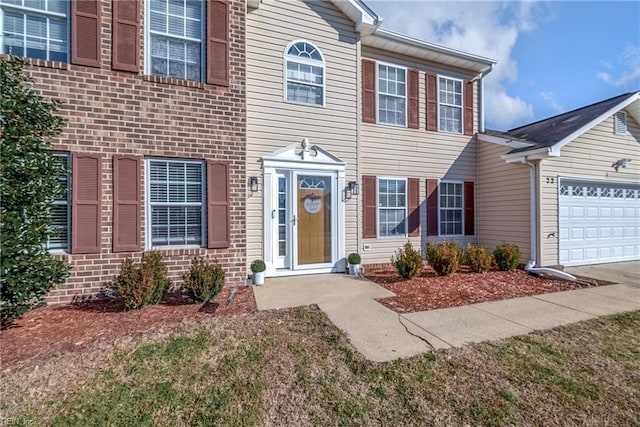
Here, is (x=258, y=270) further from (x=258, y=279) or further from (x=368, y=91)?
(x=368, y=91)

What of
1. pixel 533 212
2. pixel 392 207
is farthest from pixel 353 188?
pixel 533 212

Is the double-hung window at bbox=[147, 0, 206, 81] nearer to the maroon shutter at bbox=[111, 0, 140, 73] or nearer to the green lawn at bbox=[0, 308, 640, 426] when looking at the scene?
the maroon shutter at bbox=[111, 0, 140, 73]

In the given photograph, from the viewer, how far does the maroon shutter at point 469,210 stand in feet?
29.8

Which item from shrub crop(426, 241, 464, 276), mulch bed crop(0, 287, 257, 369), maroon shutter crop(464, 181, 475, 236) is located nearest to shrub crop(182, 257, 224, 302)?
mulch bed crop(0, 287, 257, 369)

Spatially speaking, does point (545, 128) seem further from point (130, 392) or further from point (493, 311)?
point (130, 392)

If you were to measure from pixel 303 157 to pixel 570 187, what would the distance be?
7.16 meters

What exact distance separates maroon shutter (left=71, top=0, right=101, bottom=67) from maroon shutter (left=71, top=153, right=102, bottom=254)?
1.59 m

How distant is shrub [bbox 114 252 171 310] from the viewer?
4.47 m

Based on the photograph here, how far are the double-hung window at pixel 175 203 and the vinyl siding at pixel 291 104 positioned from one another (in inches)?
42.9

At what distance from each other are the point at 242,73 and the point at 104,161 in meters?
2.96

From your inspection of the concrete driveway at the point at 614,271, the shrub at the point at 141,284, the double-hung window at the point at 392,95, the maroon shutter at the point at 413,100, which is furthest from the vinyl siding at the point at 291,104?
the concrete driveway at the point at 614,271

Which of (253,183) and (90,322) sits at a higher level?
(253,183)

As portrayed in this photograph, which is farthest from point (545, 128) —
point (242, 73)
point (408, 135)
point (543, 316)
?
point (242, 73)

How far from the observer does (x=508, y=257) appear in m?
7.30
